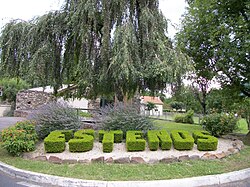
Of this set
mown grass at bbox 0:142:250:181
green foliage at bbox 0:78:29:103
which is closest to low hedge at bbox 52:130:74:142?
mown grass at bbox 0:142:250:181

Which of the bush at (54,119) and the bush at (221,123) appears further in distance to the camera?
the bush at (221,123)

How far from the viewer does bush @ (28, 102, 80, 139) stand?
7520 millimetres

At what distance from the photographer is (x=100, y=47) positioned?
877cm

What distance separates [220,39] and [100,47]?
4987 millimetres

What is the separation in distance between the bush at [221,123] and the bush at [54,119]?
519 centimetres

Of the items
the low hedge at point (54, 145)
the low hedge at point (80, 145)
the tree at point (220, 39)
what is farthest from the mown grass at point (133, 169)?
the tree at point (220, 39)

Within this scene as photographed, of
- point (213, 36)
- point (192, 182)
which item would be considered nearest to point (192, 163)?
point (192, 182)

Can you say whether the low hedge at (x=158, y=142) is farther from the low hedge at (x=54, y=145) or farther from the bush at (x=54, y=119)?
the bush at (x=54, y=119)

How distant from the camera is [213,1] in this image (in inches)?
361

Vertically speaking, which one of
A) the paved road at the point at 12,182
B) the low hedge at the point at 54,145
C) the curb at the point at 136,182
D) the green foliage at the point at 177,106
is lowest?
the paved road at the point at 12,182

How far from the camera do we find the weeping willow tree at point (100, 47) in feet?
25.4

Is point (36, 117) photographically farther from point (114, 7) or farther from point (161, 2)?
point (161, 2)

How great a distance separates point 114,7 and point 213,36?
13.6ft

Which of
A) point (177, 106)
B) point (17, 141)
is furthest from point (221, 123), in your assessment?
point (177, 106)
